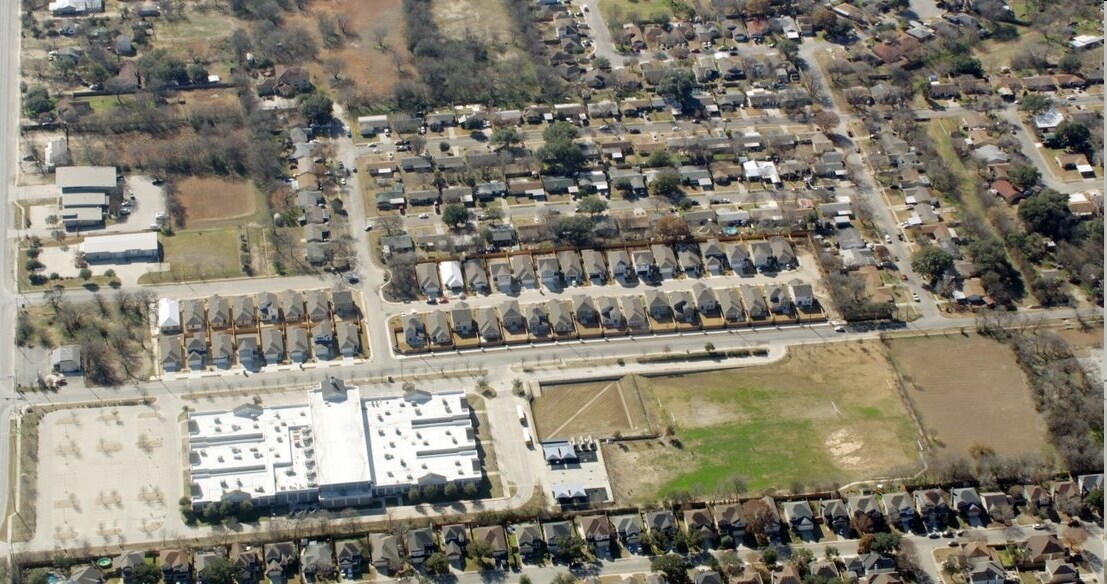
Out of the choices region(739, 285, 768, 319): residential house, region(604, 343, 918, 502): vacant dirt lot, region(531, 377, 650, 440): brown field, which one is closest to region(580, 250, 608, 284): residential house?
region(739, 285, 768, 319): residential house

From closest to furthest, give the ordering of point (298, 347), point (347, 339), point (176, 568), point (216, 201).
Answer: point (176, 568)
point (298, 347)
point (347, 339)
point (216, 201)

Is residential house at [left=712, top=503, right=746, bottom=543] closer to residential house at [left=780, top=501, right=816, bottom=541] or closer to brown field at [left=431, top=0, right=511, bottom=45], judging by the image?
residential house at [left=780, top=501, right=816, bottom=541]

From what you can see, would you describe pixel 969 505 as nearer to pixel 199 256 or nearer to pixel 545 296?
pixel 545 296

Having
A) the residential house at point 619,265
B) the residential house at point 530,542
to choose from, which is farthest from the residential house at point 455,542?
the residential house at point 619,265

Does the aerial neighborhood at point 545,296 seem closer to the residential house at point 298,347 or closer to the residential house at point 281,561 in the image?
Result: the residential house at point 281,561

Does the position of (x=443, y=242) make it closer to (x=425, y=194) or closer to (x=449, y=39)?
(x=425, y=194)

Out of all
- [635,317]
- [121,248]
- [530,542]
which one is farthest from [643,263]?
[121,248]
